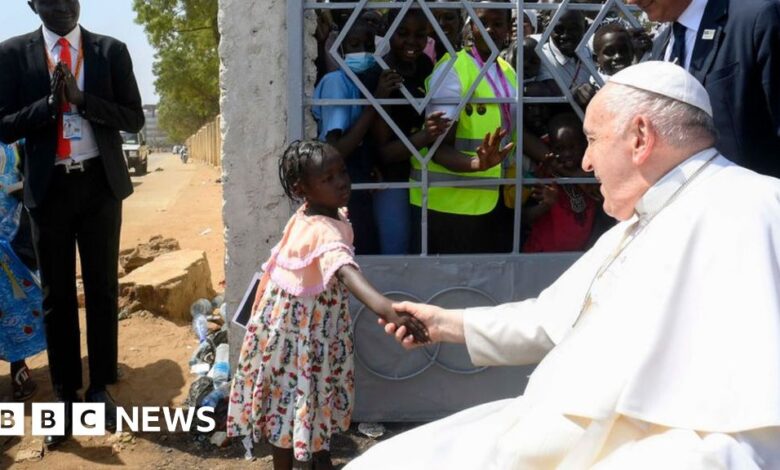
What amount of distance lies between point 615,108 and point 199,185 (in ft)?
66.4

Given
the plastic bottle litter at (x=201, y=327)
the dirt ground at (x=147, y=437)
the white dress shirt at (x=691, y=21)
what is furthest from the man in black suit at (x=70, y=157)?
the white dress shirt at (x=691, y=21)

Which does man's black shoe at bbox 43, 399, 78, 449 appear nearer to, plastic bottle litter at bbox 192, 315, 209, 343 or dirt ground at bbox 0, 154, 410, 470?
dirt ground at bbox 0, 154, 410, 470

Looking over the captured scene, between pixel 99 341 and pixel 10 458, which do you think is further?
pixel 99 341

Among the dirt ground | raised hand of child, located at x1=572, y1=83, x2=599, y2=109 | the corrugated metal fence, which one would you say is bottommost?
the corrugated metal fence

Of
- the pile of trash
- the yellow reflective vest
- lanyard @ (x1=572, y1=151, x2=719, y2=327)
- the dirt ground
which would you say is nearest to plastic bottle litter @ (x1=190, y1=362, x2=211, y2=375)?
the pile of trash

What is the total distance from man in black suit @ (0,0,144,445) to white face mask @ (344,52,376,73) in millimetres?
1100

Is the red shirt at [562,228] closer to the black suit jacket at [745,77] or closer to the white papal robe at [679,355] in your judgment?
the black suit jacket at [745,77]

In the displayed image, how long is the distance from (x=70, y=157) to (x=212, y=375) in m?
1.28

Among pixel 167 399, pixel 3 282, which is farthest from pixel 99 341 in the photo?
pixel 3 282

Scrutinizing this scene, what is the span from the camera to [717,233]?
1.65 m

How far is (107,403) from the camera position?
3.87 metres

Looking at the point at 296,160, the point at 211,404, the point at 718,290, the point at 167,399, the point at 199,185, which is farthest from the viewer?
the point at 199,185

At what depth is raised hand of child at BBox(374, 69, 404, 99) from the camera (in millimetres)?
3453

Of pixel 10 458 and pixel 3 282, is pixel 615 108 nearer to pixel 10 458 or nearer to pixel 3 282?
pixel 10 458
